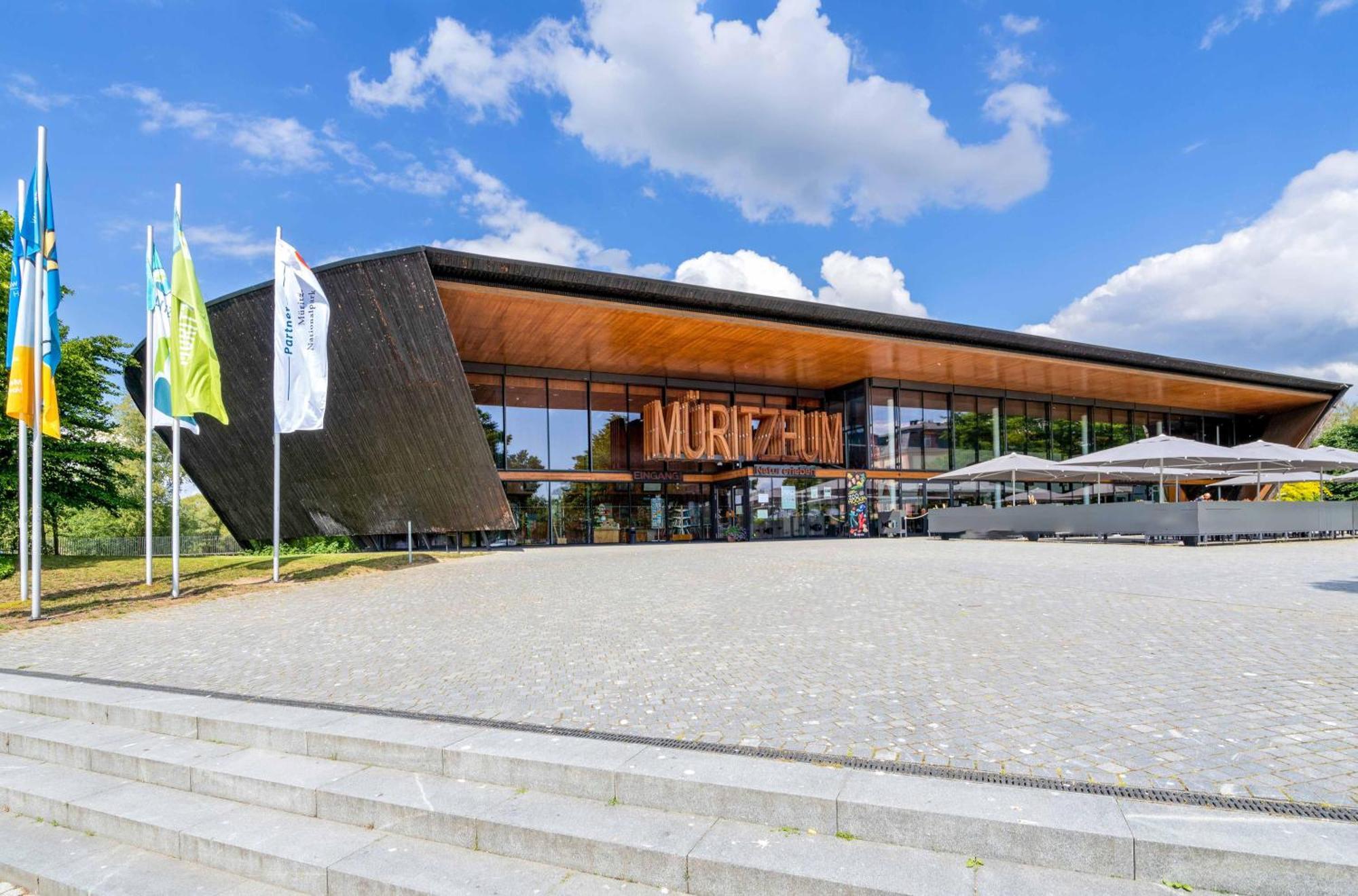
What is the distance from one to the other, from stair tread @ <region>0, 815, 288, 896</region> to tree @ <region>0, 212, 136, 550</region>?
19.3m

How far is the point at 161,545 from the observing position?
34312mm

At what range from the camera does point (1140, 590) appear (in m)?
9.92

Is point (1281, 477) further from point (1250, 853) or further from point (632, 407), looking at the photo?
point (1250, 853)

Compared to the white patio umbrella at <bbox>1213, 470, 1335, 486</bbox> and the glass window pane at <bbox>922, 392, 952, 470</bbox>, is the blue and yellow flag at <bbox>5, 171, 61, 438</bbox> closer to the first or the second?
the glass window pane at <bbox>922, 392, 952, 470</bbox>

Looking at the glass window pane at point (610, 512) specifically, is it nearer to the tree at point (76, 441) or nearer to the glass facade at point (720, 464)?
the glass facade at point (720, 464)

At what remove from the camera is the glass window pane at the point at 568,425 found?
26.7m

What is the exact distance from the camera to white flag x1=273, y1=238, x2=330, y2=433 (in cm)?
1426

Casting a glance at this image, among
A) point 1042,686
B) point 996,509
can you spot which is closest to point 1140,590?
point 1042,686

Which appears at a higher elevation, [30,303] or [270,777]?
[30,303]

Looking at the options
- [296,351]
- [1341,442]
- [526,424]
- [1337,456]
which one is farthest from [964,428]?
[1341,442]

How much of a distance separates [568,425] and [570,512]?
3.27 metres

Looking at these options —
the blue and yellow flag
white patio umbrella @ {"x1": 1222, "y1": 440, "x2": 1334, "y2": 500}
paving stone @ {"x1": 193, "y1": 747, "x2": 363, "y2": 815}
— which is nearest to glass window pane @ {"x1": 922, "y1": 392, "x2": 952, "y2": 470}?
white patio umbrella @ {"x1": 1222, "y1": 440, "x2": 1334, "y2": 500}

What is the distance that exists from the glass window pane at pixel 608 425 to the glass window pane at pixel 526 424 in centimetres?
187

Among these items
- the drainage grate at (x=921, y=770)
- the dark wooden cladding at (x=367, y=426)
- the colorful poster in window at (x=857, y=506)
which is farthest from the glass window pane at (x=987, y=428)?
the drainage grate at (x=921, y=770)
